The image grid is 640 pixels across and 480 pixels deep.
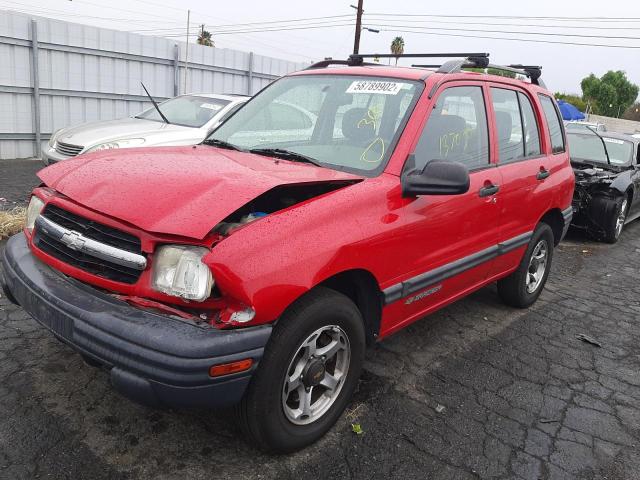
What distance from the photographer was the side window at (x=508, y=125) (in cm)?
384

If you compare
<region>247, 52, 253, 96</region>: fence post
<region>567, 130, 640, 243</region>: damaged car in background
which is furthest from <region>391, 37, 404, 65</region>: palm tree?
<region>567, 130, 640, 243</region>: damaged car in background

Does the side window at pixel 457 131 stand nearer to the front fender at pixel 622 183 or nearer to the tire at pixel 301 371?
the tire at pixel 301 371

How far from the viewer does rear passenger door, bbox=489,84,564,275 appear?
12.5ft

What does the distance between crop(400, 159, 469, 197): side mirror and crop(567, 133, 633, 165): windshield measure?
6771 millimetres

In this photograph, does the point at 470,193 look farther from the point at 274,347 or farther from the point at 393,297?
the point at 274,347

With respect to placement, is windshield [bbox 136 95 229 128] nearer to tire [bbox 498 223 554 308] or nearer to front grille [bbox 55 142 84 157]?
front grille [bbox 55 142 84 157]

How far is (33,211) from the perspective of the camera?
287cm

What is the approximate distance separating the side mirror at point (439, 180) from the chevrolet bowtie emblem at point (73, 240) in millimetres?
1590

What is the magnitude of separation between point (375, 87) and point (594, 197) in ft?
18.2

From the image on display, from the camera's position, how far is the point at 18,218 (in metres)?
5.39

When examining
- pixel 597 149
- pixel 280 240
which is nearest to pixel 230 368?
pixel 280 240

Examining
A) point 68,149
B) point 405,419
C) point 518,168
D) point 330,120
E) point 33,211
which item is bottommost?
Result: point 405,419

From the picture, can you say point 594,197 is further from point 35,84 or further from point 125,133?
point 35,84

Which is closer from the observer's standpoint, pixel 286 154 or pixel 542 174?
pixel 286 154
